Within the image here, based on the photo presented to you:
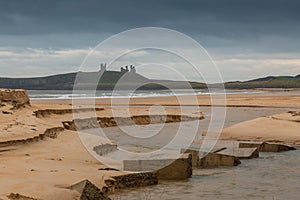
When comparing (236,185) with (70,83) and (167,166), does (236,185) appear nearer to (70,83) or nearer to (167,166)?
(167,166)

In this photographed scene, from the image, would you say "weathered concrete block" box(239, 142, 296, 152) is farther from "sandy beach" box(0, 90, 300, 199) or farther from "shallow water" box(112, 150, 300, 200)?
"shallow water" box(112, 150, 300, 200)

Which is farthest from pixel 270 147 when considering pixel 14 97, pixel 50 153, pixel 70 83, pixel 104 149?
pixel 70 83

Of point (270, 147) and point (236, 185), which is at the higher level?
point (270, 147)

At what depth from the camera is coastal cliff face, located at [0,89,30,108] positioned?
23991 millimetres

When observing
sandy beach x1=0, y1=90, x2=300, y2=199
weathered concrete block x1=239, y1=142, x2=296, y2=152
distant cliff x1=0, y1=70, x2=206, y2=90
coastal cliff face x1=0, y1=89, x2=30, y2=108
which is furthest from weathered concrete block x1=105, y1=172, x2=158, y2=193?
distant cliff x1=0, y1=70, x2=206, y2=90

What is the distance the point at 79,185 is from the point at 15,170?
2.40m

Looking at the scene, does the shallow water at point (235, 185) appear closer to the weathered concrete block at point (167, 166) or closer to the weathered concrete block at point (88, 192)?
the weathered concrete block at point (167, 166)

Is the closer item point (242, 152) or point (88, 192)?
point (88, 192)

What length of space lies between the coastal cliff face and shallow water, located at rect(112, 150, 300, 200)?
→ 11.7 metres

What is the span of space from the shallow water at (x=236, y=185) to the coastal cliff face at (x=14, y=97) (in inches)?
462

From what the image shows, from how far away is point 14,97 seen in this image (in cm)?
2503

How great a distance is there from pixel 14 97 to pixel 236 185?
14.8m

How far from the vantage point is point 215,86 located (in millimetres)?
138875

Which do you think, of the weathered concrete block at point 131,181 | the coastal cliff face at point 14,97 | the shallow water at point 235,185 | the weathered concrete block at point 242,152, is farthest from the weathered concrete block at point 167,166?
the coastal cliff face at point 14,97
